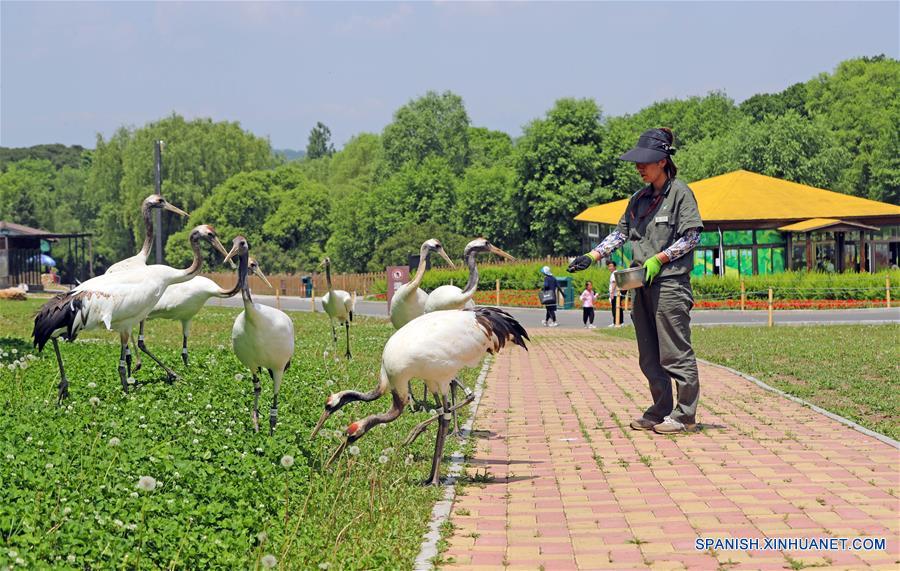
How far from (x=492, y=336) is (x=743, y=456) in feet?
7.71

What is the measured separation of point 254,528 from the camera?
6.44m

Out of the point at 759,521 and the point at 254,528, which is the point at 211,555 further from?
the point at 759,521

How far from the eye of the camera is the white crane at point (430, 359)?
821 cm

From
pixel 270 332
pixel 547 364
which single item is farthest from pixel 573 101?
pixel 270 332

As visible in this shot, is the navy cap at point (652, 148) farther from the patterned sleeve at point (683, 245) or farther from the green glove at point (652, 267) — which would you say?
the green glove at point (652, 267)

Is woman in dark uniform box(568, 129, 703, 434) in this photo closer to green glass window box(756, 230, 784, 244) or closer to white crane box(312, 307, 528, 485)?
white crane box(312, 307, 528, 485)

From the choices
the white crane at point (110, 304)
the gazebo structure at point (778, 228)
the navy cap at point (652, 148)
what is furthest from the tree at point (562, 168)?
the navy cap at point (652, 148)

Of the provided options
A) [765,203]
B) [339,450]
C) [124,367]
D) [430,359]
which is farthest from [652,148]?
[765,203]

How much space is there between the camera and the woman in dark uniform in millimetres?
10203

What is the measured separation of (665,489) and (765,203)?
41.1 metres

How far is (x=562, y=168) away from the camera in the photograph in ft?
202

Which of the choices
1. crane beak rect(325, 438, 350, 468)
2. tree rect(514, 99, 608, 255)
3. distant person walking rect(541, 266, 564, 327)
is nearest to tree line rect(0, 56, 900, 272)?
tree rect(514, 99, 608, 255)

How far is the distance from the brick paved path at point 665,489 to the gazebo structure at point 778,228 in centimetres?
3433

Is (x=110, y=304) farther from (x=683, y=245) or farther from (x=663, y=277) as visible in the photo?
(x=683, y=245)
